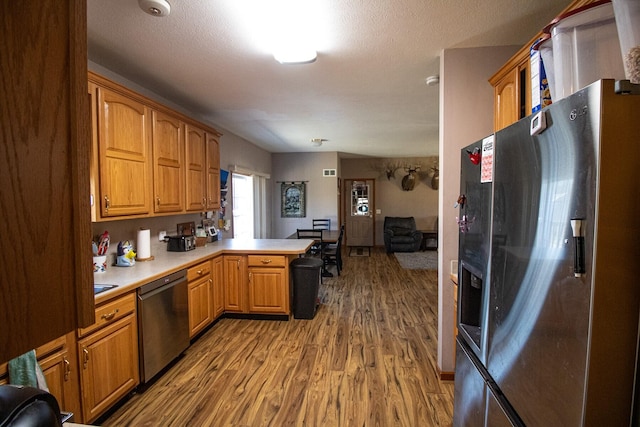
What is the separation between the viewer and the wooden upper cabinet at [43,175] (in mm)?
346

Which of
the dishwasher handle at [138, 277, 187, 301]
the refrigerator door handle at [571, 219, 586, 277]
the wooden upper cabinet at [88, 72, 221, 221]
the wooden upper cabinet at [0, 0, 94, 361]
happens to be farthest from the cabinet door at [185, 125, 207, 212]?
the refrigerator door handle at [571, 219, 586, 277]

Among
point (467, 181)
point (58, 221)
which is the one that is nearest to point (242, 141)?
point (467, 181)

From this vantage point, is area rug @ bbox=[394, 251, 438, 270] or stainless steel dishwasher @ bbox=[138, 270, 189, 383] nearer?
stainless steel dishwasher @ bbox=[138, 270, 189, 383]

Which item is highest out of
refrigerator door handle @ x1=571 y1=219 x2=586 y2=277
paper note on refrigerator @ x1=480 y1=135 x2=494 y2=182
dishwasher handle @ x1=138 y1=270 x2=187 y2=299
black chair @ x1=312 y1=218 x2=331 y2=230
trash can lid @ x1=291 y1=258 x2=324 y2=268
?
paper note on refrigerator @ x1=480 y1=135 x2=494 y2=182

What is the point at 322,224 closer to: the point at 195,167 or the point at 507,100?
the point at 195,167

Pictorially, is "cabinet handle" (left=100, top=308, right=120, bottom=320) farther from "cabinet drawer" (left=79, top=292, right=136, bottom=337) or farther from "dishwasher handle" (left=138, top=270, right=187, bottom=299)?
"dishwasher handle" (left=138, top=270, right=187, bottom=299)

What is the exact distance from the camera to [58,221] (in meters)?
0.40

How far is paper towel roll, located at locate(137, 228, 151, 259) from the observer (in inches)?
108

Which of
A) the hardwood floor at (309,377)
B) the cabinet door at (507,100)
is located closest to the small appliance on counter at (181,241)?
the hardwood floor at (309,377)

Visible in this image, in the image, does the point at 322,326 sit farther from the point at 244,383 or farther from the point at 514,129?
the point at 514,129

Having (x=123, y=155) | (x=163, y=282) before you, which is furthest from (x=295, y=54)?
(x=163, y=282)

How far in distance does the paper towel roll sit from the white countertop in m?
0.08

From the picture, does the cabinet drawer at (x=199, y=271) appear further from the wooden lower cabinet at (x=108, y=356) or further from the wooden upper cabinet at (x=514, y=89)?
the wooden upper cabinet at (x=514, y=89)

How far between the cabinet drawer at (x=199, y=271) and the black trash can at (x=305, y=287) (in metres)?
0.96
